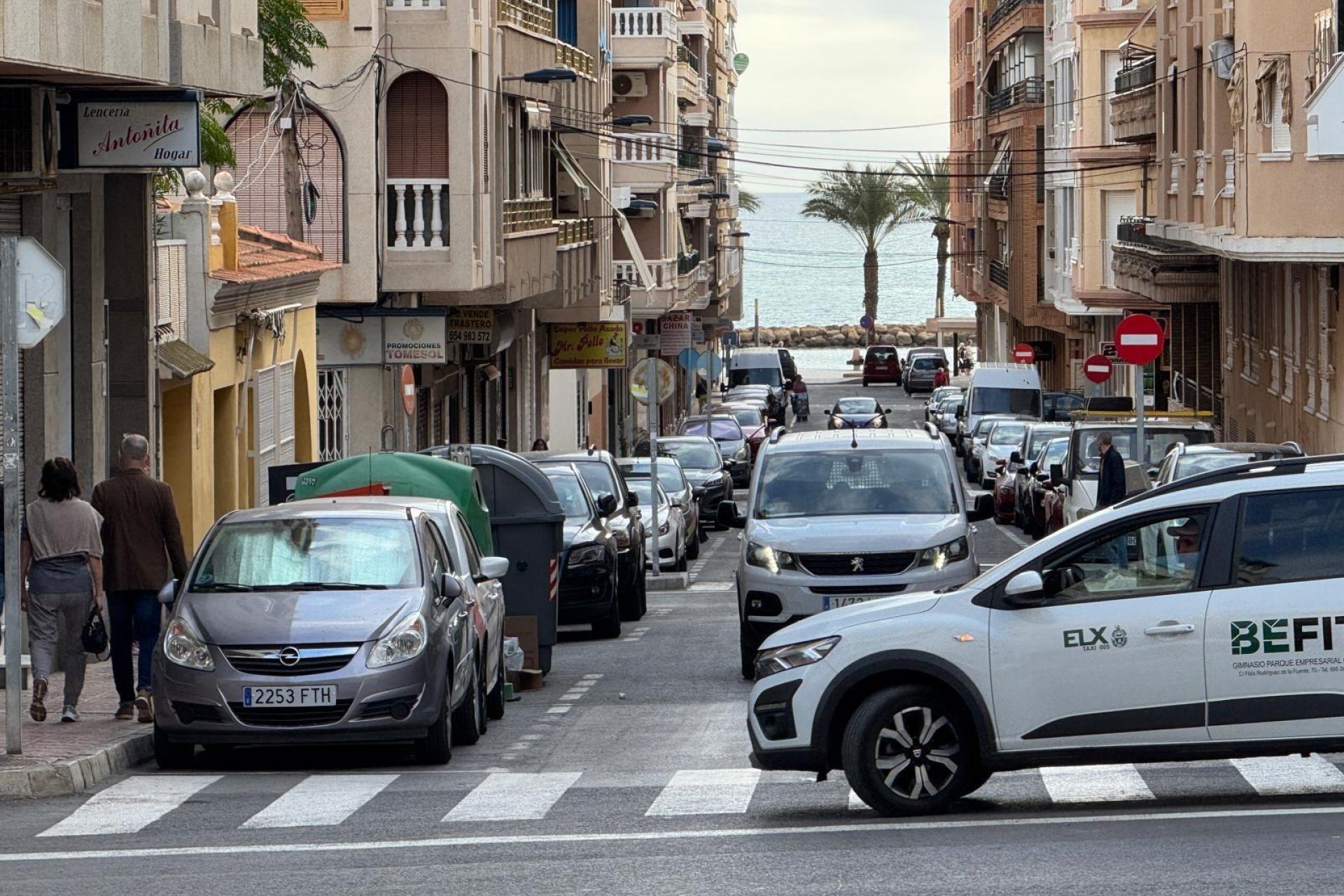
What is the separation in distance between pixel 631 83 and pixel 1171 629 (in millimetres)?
52435

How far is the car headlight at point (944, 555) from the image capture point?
672 inches

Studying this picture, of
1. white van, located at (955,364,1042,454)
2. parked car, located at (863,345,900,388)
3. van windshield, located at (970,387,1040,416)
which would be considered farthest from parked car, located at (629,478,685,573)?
parked car, located at (863,345,900,388)

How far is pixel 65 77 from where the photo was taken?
55.8 ft

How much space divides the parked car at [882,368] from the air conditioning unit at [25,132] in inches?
3234

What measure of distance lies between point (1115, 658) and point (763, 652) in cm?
182

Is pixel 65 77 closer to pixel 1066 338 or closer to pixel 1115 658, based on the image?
pixel 1115 658

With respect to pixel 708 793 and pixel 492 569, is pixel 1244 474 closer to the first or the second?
pixel 708 793

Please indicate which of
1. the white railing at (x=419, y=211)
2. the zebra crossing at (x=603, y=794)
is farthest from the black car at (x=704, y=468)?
the zebra crossing at (x=603, y=794)

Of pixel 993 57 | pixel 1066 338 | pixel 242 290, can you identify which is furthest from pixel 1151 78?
pixel 993 57

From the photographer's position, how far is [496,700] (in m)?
16.2

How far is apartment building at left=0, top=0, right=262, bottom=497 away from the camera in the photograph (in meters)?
16.7

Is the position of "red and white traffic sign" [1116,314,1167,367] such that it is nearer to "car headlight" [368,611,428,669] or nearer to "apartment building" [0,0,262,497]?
"apartment building" [0,0,262,497]

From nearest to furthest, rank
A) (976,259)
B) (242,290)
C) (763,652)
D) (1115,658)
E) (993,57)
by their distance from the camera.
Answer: (1115,658), (763,652), (242,290), (993,57), (976,259)

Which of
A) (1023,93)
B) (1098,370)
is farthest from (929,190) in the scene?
(1098,370)
